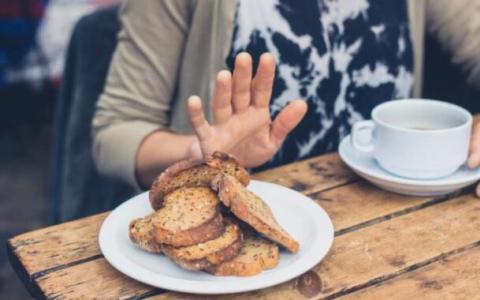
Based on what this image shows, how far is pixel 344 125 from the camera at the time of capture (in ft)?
4.99

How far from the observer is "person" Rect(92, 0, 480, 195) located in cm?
140

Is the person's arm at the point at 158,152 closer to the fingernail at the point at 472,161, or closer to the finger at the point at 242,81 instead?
the finger at the point at 242,81

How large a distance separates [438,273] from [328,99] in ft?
2.07

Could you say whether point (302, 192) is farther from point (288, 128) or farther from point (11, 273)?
point (11, 273)

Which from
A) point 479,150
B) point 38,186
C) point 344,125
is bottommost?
point 38,186

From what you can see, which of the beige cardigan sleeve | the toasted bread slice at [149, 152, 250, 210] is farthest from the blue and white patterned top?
the toasted bread slice at [149, 152, 250, 210]

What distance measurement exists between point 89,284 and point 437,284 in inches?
15.7

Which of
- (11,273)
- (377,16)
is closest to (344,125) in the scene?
(377,16)

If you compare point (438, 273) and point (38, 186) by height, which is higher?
point (438, 273)

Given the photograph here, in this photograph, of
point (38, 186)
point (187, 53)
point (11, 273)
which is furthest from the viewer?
point (38, 186)

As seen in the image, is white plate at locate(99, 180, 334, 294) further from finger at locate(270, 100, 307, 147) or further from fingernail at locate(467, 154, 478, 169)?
fingernail at locate(467, 154, 478, 169)

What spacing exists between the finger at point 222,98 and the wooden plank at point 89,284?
0.28 metres

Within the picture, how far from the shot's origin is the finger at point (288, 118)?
113 cm

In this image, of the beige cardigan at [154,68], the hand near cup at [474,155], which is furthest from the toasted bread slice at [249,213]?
the beige cardigan at [154,68]
